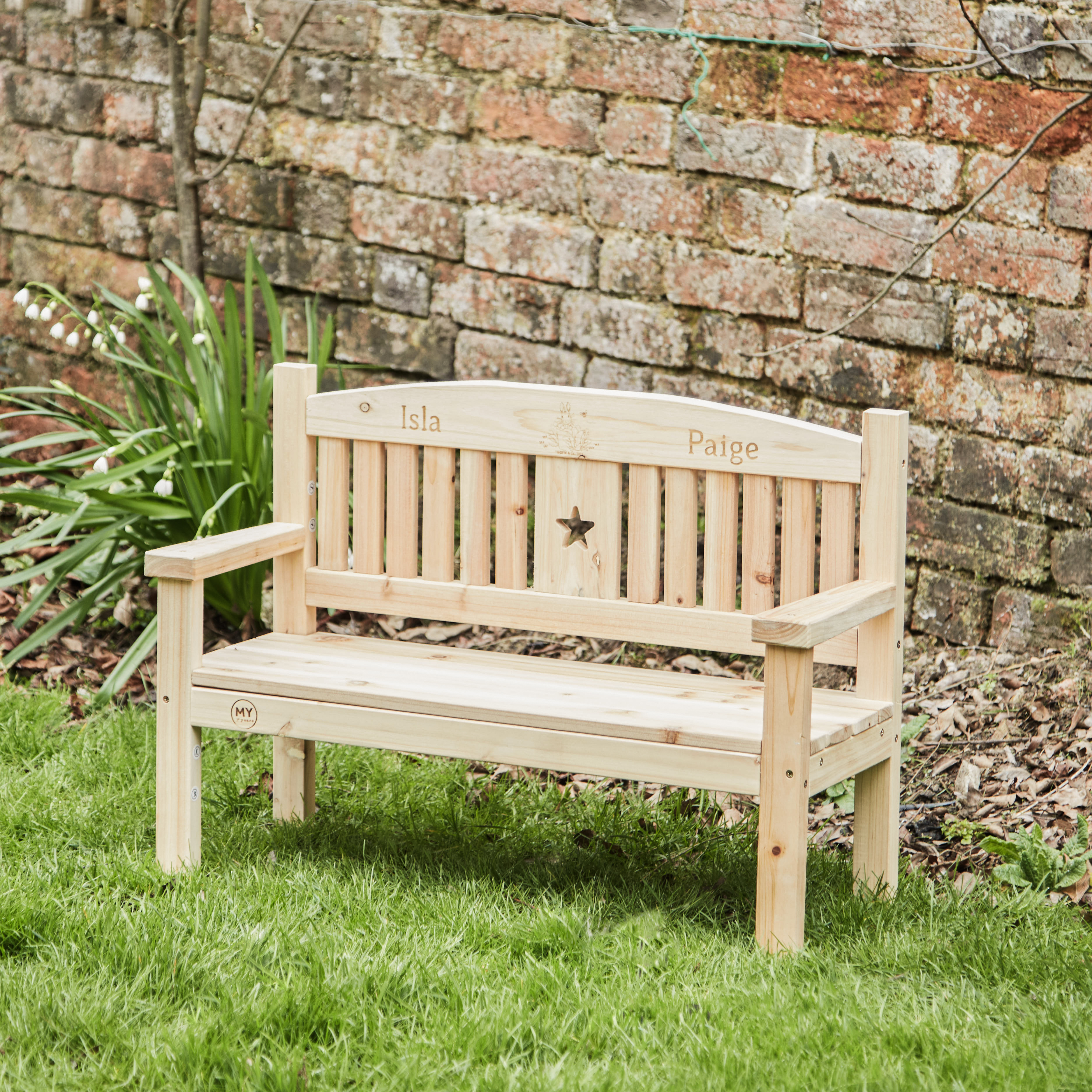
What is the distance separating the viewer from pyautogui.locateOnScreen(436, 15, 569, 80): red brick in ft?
14.4

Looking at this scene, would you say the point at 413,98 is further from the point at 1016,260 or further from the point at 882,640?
the point at 882,640

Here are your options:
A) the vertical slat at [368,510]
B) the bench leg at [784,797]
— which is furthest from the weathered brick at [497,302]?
the bench leg at [784,797]

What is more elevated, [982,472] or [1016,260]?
[1016,260]

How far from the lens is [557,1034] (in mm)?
2338

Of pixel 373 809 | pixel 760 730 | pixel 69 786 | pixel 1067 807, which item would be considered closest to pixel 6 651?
pixel 69 786

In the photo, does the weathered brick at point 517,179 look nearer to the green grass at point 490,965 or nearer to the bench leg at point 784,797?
the green grass at point 490,965

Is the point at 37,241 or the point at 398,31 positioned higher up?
the point at 398,31

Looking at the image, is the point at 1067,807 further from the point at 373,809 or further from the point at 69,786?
the point at 69,786

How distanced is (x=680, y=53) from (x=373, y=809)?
237 centimetres

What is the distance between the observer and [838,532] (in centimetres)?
293

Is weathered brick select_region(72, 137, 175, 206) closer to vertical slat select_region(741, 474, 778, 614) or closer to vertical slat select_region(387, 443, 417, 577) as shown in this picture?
vertical slat select_region(387, 443, 417, 577)

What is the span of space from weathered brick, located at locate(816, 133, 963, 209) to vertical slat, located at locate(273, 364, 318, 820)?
64.5 inches

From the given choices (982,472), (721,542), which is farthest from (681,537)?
(982,472)

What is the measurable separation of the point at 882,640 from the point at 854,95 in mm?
1803
